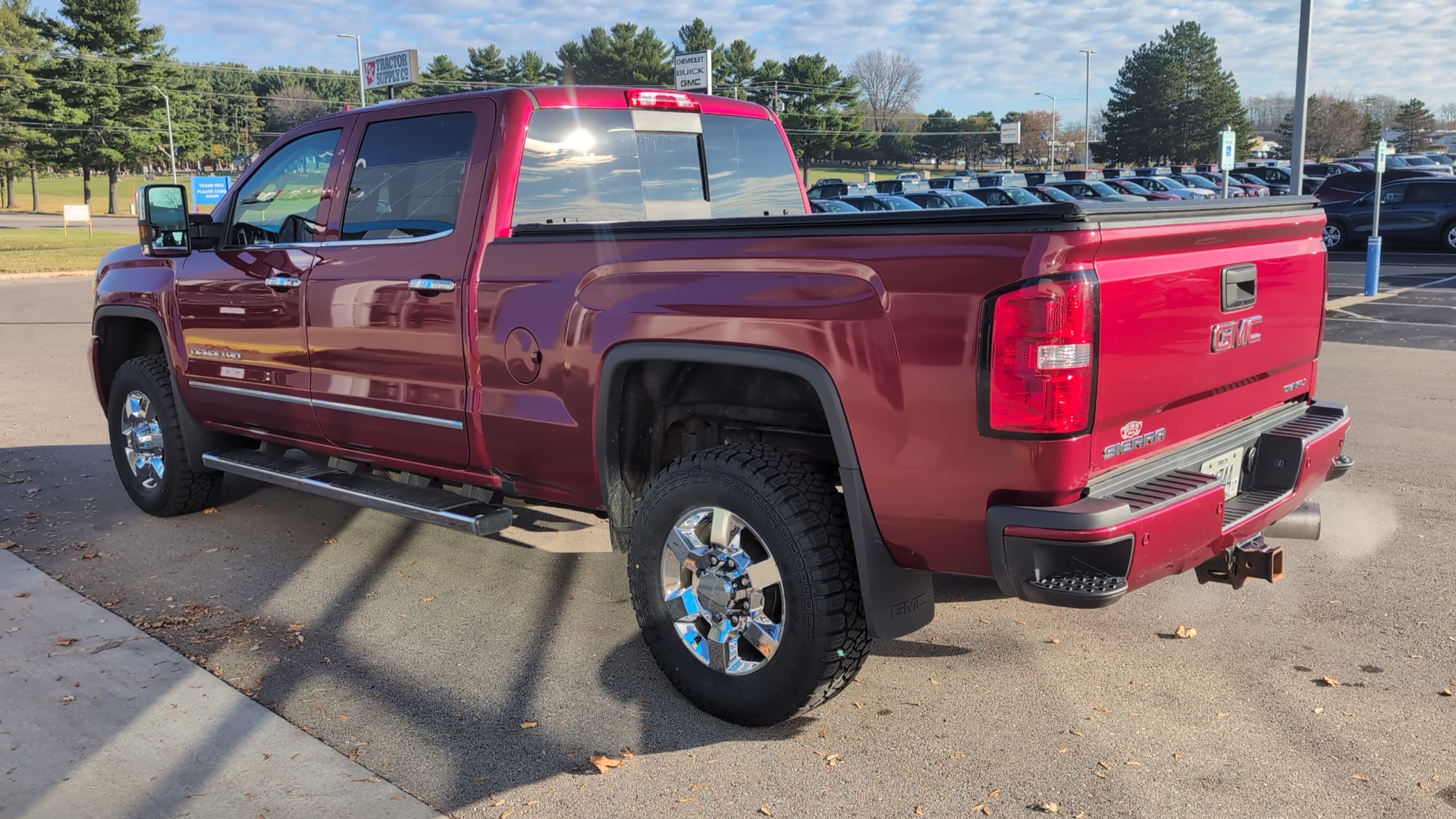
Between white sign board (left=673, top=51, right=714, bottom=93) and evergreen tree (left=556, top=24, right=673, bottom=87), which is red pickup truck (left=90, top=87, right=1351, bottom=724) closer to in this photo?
white sign board (left=673, top=51, right=714, bottom=93)

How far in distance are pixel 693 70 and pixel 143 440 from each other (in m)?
41.9

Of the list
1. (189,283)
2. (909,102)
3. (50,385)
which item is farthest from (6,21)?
(189,283)

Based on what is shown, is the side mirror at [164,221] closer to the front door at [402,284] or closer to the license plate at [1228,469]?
the front door at [402,284]

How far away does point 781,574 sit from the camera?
3396 mm

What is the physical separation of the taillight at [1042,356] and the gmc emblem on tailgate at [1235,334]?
2.42ft

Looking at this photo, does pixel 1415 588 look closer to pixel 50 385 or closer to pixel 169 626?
pixel 169 626

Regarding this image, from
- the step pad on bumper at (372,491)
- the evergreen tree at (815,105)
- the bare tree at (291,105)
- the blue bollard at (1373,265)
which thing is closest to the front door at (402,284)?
the step pad on bumper at (372,491)

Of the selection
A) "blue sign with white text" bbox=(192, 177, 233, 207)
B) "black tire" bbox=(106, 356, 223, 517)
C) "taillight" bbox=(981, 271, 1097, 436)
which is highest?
"blue sign with white text" bbox=(192, 177, 233, 207)

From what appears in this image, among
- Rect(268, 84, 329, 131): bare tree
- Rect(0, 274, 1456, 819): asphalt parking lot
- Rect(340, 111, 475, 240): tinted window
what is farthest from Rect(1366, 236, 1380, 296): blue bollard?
Rect(268, 84, 329, 131): bare tree

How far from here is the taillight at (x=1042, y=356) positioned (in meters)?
2.80

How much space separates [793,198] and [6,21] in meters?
96.1

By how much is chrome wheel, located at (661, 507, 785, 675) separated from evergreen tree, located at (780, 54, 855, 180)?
288ft

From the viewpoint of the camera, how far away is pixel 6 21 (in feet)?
266

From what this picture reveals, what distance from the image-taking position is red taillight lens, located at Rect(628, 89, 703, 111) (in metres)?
4.83
